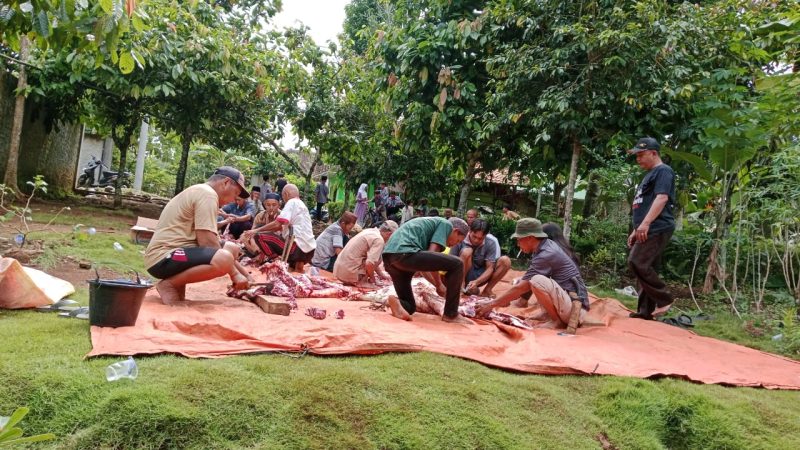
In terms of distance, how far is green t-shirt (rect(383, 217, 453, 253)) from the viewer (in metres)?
5.01

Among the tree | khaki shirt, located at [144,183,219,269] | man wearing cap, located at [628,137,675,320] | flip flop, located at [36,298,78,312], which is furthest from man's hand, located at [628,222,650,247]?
flip flop, located at [36,298,78,312]

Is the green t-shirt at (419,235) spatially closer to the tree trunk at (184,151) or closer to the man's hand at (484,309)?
the man's hand at (484,309)

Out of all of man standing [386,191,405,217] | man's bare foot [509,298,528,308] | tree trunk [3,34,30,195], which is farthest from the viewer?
man standing [386,191,405,217]

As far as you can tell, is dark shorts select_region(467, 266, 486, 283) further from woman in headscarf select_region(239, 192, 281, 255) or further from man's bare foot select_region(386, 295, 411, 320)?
woman in headscarf select_region(239, 192, 281, 255)

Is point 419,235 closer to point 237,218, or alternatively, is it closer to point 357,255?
point 357,255

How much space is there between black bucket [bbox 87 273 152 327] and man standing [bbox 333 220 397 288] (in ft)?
10.6

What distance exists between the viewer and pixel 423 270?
199 inches

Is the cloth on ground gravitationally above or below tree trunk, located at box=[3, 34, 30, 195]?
below

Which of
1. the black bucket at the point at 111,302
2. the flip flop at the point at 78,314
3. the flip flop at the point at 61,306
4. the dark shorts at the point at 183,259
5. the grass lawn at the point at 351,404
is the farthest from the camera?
the dark shorts at the point at 183,259

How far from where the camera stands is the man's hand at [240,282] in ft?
16.4

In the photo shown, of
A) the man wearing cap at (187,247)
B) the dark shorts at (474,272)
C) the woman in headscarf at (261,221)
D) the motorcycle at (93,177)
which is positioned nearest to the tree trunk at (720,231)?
the dark shorts at (474,272)

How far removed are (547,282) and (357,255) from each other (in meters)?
2.49

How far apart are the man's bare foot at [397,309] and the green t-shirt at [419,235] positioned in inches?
17.4

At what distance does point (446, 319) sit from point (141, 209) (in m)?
11.0
